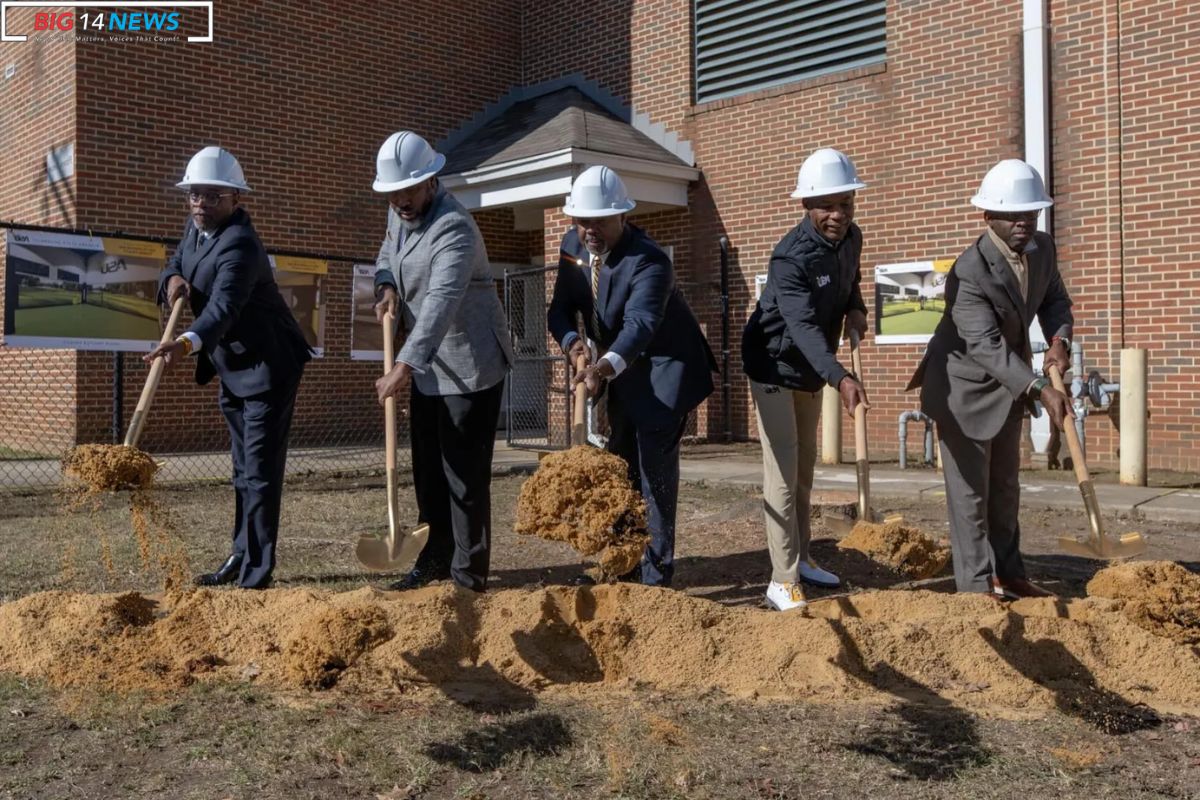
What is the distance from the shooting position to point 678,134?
13867 millimetres

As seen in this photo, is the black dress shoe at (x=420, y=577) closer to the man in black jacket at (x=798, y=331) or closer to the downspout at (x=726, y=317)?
the man in black jacket at (x=798, y=331)

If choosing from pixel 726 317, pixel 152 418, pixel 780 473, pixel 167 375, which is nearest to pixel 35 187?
pixel 167 375

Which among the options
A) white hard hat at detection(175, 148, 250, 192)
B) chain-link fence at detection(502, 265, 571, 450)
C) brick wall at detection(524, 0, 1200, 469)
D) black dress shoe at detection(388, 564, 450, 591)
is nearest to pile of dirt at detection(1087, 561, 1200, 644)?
black dress shoe at detection(388, 564, 450, 591)

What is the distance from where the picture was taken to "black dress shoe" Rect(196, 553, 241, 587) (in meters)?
5.67

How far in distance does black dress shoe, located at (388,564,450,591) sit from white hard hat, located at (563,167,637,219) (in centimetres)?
183

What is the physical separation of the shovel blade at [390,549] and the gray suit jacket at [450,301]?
2.15ft

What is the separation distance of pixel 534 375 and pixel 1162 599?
10672 mm

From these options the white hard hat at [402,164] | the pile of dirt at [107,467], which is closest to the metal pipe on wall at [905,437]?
the white hard hat at [402,164]

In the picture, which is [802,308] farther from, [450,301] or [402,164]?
[402,164]

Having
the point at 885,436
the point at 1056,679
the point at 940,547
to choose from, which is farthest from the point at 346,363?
the point at 1056,679

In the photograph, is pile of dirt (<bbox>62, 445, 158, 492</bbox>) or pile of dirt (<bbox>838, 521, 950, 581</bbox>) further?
pile of dirt (<bbox>838, 521, 950, 581</bbox>)

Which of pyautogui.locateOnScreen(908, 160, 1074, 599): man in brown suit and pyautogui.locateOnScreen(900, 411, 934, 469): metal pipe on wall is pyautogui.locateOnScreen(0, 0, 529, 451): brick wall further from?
pyautogui.locateOnScreen(908, 160, 1074, 599): man in brown suit

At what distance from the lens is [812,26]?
41.4 ft

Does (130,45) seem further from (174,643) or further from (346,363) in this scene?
(174,643)
